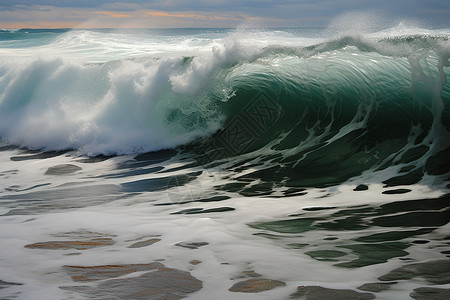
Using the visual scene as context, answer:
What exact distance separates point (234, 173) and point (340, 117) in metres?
2.11

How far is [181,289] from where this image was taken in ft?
8.47

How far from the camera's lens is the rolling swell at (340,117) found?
5.66 metres

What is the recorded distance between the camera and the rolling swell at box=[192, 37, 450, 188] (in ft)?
18.6

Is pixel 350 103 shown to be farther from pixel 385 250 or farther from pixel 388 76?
pixel 385 250

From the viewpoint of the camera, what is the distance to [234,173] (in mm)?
5766

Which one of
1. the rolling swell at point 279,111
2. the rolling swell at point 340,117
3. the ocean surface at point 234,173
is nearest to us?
the ocean surface at point 234,173

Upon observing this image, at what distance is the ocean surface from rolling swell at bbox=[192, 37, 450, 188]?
0.09 ft

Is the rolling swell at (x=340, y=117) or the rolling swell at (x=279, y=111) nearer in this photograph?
the rolling swell at (x=340, y=117)

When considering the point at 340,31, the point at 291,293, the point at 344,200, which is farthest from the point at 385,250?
the point at 340,31

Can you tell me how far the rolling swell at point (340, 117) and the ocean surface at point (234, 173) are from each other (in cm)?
3

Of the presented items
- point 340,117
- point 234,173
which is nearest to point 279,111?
point 340,117

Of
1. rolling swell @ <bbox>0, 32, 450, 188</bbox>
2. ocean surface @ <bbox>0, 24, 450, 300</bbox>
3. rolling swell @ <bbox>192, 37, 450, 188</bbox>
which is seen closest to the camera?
ocean surface @ <bbox>0, 24, 450, 300</bbox>

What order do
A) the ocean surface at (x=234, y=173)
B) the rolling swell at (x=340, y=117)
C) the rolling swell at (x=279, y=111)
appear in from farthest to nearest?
the rolling swell at (x=279, y=111), the rolling swell at (x=340, y=117), the ocean surface at (x=234, y=173)

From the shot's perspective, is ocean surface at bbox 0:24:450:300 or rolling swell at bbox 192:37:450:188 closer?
ocean surface at bbox 0:24:450:300
